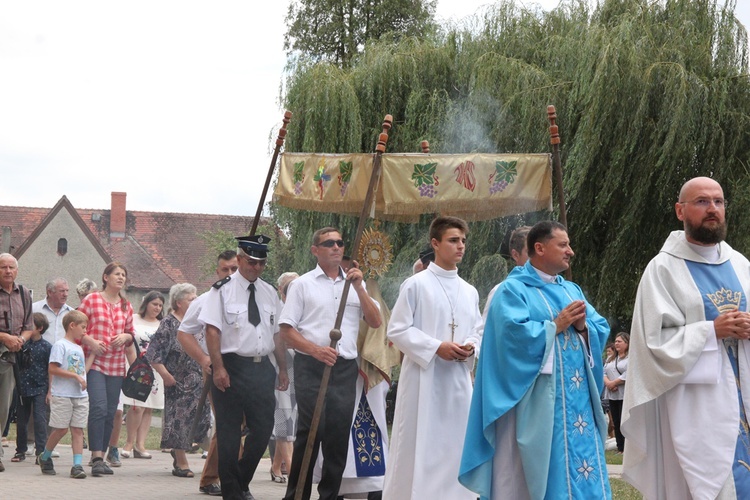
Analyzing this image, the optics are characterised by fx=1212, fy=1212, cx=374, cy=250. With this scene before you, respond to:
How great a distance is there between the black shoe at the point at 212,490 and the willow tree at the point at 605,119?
8965 mm

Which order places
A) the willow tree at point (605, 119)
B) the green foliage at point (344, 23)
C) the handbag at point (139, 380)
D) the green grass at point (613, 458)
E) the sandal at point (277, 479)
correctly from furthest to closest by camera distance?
the green foliage at point (344, 23)
the willow tree at point (605, 119)
the green grass at point (613, 458)
the handbag at point (139, 380)
the sandal at point (277, 479)

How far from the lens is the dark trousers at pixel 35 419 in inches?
517

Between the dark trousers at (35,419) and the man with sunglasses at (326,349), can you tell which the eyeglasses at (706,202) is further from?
the dark trousers at (35,419)

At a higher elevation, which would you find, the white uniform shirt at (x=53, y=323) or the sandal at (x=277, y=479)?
the white uniform shirt at (x=53, y=323)

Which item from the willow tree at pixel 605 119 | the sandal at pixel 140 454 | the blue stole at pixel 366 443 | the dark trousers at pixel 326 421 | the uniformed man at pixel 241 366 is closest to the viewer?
the dark trousers at pixel 326 421

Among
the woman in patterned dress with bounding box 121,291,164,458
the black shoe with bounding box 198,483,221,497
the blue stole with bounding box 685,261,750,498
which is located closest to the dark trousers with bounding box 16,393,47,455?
the woman in patterned dress with bounding box 121,291,164,458

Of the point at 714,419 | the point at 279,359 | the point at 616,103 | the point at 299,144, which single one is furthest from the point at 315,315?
the point at 299,144

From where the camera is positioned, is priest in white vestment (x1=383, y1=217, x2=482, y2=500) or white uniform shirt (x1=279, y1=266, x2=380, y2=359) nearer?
priest in white vestment (x1=383, y1=217, x2=482, y2=500)

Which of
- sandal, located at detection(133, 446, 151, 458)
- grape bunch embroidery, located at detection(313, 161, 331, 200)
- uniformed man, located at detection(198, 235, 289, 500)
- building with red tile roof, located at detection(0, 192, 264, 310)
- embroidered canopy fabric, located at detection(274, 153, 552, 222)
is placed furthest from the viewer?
building with red tile roof, located at detection(0, 192, 264, 310)

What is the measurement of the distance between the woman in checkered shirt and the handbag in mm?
278

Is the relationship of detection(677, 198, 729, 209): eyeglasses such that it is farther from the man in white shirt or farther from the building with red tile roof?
the building with red tile roof

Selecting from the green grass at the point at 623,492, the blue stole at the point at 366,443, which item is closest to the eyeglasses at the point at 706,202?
the blue stole at the point at 366,443

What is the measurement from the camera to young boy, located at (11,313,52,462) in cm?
→ 1310

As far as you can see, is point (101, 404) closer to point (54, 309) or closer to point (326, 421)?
point (54, 309)
